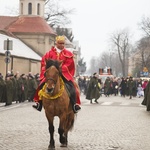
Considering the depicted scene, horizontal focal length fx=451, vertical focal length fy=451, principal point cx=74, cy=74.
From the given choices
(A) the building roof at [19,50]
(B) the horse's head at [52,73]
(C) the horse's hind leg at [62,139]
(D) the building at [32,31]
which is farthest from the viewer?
(D) the building at [32,31]

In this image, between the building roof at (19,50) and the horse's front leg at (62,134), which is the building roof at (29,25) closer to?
the building roof at (19,50)

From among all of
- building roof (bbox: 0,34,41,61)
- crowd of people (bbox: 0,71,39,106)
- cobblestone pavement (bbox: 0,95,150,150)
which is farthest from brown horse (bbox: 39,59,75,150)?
building roof (bbox: 0,34,41,61)

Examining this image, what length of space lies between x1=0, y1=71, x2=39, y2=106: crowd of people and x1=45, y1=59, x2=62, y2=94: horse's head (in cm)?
1561

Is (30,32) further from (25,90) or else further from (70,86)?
(70,86)

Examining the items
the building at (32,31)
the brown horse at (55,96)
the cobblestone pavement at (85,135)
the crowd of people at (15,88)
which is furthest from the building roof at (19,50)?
the brown horse at (55,96)

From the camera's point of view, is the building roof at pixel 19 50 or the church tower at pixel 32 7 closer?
the building roof at pixel 19 50

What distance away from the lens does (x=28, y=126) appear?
14.1 metres

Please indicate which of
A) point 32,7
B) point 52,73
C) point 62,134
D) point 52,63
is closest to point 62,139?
point 62,134

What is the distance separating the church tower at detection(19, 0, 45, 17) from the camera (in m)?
68.3

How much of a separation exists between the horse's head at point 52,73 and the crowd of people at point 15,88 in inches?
615

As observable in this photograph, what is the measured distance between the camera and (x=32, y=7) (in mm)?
68750

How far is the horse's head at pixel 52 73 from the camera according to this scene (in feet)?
30.9

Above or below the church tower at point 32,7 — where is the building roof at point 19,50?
below

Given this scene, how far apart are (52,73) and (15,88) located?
1766 centimetres
